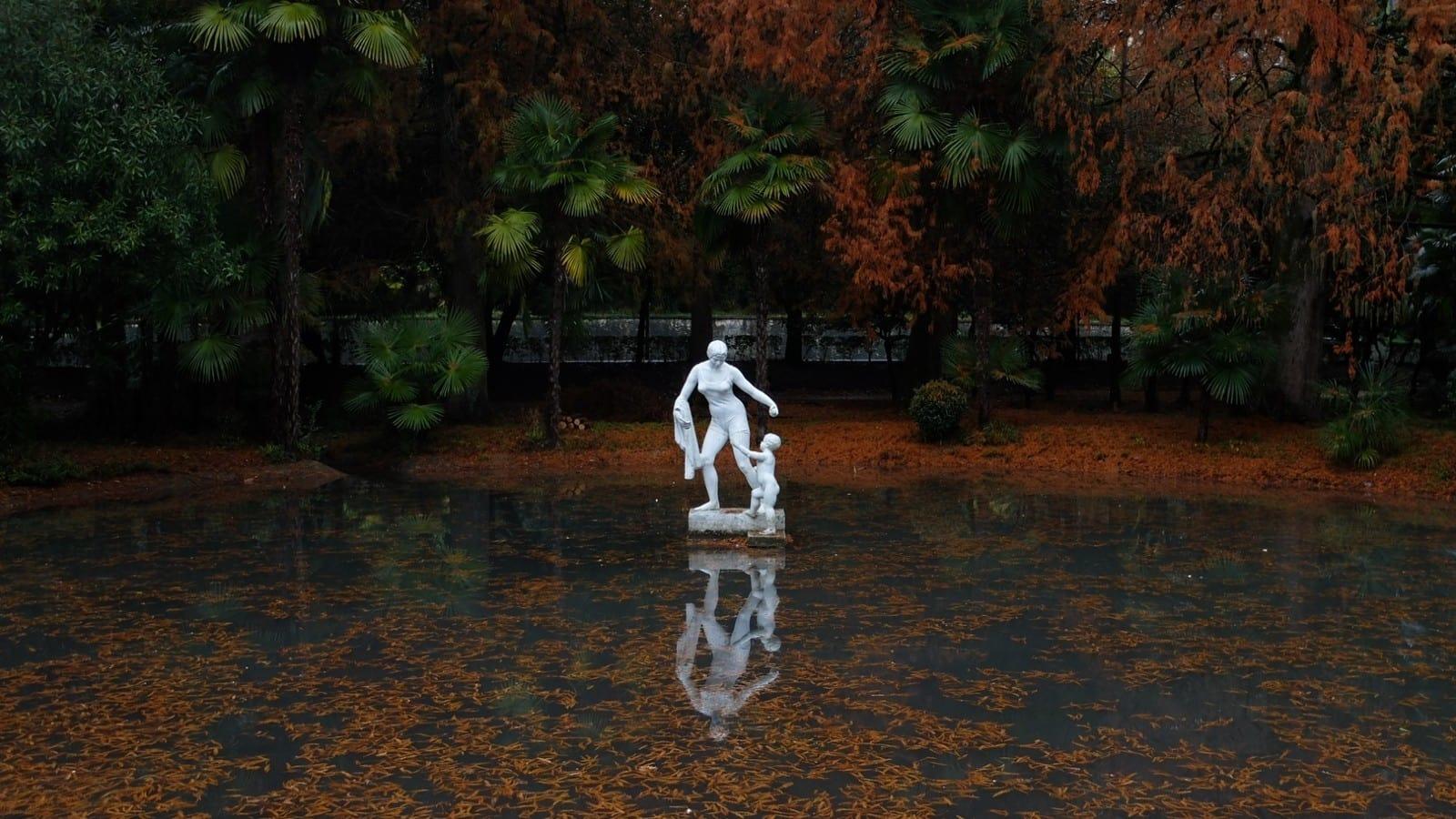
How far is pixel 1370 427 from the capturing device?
19.2 meters

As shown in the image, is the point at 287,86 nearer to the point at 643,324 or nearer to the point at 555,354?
the point at 555,354

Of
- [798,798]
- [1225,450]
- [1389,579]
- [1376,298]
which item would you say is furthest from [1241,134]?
[798,798]

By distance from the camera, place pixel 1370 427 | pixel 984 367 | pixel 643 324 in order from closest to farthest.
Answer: pixel 1370 427
pixel 984 367
pixel 643 324

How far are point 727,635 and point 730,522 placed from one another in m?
4.24

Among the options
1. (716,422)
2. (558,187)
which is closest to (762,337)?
(558,187)

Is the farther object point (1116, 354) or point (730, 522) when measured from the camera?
point (1116, 354)

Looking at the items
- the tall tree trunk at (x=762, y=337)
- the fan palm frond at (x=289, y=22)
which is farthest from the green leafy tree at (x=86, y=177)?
the tall tree trunk at (x=762, y=337)

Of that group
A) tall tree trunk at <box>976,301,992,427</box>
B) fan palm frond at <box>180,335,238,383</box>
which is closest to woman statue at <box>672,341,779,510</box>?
fan palm frond at <box>180,335,238,383</box>

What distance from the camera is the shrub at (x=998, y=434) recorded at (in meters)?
22.9

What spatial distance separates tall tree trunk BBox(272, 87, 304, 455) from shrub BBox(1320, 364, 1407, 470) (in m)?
15.5

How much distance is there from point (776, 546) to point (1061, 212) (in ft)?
44.8

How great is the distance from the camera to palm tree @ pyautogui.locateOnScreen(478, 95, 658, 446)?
71.2 ft

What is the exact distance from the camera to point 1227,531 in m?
15.4

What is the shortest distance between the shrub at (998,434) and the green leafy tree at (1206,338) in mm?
2139
